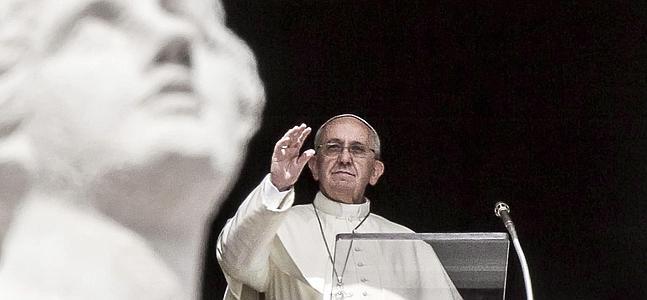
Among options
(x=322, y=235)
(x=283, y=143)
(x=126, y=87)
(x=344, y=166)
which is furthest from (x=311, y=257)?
(x=126, y=87)

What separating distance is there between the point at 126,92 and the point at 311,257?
2.96 ft

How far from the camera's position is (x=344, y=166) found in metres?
3.79

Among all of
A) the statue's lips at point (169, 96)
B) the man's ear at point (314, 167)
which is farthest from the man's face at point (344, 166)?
the statue's lips at point (169, 96)

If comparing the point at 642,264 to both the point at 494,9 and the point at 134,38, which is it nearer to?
the point at 494,9

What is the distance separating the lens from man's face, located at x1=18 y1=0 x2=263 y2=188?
3.99 meters

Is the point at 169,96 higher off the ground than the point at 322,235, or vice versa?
the point at 169,96

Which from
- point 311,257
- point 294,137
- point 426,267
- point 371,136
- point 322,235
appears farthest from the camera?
point 371,136

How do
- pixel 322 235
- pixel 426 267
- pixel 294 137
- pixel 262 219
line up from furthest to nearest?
pixel 322 235 < pixel 262 219 < pixel 294 137 < pixel 426 267

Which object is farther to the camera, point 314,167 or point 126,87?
point 126,87

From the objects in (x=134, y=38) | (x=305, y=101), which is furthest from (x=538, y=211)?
(x=134, y=38)

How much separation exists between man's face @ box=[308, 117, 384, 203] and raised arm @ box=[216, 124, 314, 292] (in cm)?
44

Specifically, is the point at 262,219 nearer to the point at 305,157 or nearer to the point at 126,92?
the point at 305,157

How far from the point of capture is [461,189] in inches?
160

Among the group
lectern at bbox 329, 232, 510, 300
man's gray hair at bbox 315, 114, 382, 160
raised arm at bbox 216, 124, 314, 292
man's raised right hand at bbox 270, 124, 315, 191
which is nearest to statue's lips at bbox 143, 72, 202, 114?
man's gray hair at bbox 315, 114, 382, 160
